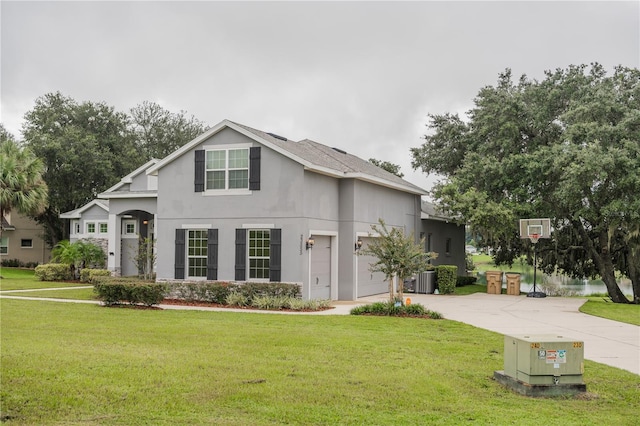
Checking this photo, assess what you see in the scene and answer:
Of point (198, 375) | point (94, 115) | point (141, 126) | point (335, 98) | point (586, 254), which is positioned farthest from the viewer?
point (141, 126)

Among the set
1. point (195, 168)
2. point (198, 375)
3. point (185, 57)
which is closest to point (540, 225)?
point (195, 168)

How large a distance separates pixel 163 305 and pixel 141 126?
35.7 m

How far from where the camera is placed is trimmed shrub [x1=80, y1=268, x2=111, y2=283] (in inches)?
1046

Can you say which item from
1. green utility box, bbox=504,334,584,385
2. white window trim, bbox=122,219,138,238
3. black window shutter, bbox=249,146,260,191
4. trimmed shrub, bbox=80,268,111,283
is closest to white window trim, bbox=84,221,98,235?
white window trim, bbox=122,219,138,238

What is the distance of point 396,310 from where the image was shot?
53.1 feet

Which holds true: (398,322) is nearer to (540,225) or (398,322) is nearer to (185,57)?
(185,57)

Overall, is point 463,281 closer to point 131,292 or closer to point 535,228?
point 535,228

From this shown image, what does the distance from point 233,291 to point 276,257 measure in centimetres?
168

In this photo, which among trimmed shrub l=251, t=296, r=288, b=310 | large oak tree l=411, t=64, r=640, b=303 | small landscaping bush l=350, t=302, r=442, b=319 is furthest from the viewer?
large oak tree l=411, t=64, r=640, b=303

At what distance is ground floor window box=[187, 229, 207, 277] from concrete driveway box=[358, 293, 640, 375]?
5.59 meters

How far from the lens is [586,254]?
27.5 metres

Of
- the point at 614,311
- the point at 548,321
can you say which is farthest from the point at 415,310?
the point at 614,311

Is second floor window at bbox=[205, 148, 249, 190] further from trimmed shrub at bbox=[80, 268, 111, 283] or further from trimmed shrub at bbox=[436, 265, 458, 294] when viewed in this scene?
trimmed shrub at bbox=[436, 265, 458, 294]

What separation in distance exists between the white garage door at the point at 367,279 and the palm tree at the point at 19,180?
16.8 metres
